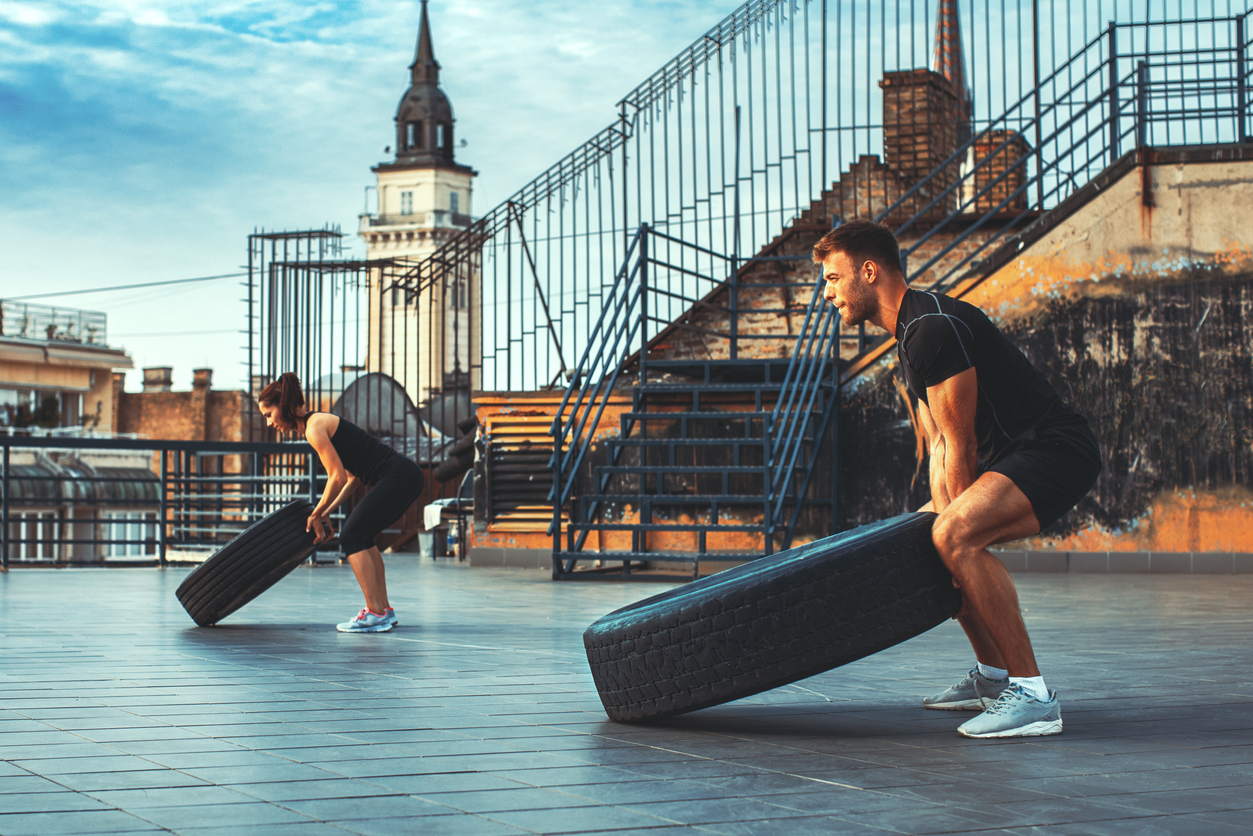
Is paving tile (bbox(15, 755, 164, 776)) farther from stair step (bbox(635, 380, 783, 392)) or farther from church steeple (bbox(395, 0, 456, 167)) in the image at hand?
church steeple (bbox(395, 0, 456, 167))

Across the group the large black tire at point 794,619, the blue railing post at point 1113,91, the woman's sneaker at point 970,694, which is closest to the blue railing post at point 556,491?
the blue railing post at point 1113,91

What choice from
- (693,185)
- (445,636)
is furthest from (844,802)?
(693,185)

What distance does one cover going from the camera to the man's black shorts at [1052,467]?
3.72 m

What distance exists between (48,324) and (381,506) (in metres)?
58.3

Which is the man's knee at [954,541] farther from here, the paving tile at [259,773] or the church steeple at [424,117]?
the church steeple at [424,117]

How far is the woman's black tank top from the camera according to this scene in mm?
7148

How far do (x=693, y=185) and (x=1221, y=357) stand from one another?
5547 millimetres

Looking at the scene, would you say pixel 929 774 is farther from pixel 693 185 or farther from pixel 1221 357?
pixel 693 185

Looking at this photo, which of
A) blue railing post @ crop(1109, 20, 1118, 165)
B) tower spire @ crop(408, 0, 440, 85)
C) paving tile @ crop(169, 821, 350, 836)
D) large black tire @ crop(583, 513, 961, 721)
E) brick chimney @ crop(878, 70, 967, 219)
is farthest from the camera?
tower spire @ crop(408, 0, 440, 85)

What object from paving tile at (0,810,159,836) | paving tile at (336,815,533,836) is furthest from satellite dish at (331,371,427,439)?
paving tile at (336,815,533,836)

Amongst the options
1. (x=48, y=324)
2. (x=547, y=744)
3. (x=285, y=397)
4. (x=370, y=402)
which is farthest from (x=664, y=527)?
(x=48, y=324)

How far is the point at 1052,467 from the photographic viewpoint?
375cm

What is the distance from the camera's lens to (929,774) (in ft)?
10.2

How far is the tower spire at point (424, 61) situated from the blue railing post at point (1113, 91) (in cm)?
8537
